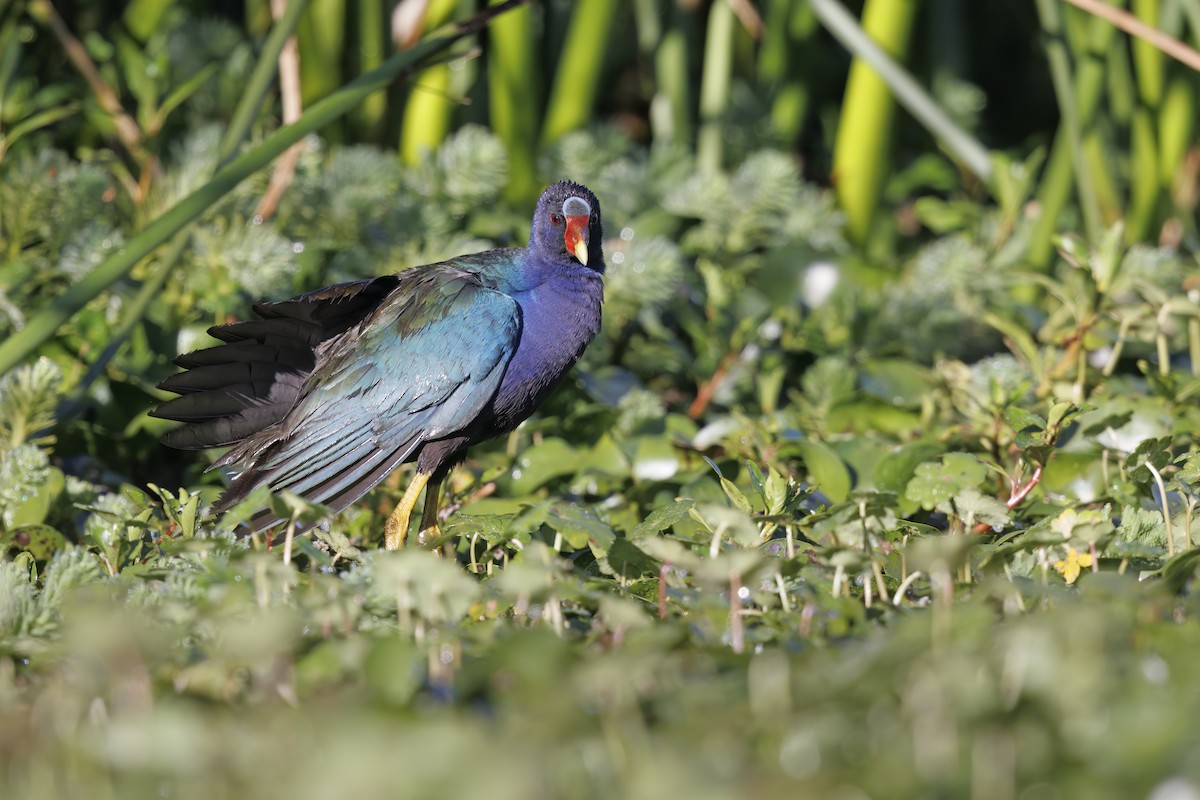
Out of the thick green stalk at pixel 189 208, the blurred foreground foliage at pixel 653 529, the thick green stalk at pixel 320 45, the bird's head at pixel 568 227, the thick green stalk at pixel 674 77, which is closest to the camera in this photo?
the blurred foreground foliage at pixel 653 529

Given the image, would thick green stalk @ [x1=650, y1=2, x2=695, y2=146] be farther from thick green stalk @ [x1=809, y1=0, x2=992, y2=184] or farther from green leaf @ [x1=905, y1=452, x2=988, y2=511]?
green leaf @ [x1=905, y1=452, x2=988, y2=511]

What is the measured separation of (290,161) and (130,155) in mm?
680

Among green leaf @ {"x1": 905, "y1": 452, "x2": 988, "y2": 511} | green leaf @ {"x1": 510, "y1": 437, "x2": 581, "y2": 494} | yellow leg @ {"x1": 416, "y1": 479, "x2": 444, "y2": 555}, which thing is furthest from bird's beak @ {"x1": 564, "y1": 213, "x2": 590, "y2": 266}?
green leaf @ {"x1": 905, "y1": 452, "x2": 988, "y2": 511}

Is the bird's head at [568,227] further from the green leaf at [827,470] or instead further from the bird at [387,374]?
the green leaf at [827,470]

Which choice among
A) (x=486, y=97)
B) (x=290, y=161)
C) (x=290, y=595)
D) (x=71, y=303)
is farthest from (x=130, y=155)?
(x=290, y=595)

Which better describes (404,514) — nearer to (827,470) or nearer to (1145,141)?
(827,470)

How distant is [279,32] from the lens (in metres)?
2.49

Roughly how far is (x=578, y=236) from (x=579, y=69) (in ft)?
3.72

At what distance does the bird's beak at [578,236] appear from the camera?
2533 mm

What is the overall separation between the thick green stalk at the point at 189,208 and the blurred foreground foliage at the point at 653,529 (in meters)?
0.27

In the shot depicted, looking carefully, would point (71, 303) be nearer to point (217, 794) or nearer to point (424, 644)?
point (424, 644)

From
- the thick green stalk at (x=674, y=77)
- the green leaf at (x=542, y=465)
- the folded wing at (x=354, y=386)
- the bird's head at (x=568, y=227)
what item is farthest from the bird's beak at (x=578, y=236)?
the thick green stalk at (x=674, y=77)

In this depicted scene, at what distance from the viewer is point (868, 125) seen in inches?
140

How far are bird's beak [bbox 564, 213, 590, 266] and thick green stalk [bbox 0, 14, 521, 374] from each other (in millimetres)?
396
